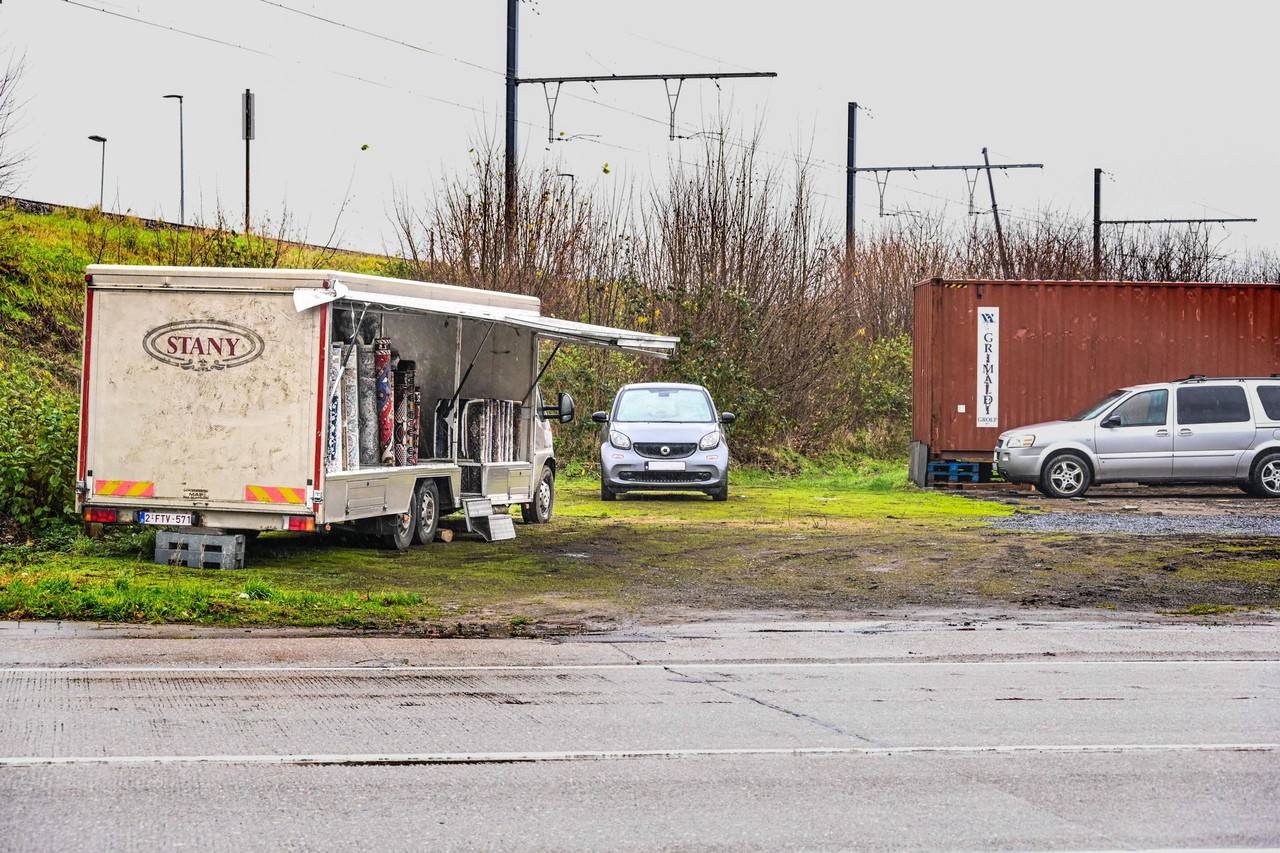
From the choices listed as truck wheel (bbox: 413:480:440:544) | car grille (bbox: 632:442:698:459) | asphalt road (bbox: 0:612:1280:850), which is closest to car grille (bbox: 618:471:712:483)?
car grille (bbox: 632:442:698:459)

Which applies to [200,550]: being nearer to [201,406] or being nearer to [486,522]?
[201,406]

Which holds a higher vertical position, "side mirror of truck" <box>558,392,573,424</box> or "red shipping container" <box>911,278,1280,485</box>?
"red shipping container" <box>911,278,1280,485</box>

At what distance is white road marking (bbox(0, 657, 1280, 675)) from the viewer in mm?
8875

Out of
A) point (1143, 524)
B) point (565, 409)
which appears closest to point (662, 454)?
point (565, 409)

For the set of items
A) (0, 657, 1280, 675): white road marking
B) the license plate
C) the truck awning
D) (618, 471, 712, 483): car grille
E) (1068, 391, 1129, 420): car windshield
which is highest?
the truck awning

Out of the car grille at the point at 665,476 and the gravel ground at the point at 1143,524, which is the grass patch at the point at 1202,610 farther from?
the car grille at the point at 665,476

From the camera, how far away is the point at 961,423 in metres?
25.6

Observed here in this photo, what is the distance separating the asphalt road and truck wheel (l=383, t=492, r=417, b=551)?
4.97m

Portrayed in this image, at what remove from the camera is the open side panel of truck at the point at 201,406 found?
1327 centimetres

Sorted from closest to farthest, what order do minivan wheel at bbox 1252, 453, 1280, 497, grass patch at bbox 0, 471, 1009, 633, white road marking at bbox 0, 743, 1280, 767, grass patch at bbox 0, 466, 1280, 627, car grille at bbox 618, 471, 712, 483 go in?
1. white road marking at bbox 0, 743, 1280, 767
2. grass patch at bbox 0, 471, 1009, 633
3. grass patch at bbox 0, 466, 1280, 627
4. car grille at bbox 618, 471, 712, 483
5. minivan wheel at bbox 1252, 453, 1280, 497

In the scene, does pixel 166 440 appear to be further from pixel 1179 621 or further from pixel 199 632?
pixel 1179 621

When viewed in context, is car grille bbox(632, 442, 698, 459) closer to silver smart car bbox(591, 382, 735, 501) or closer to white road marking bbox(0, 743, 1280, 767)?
silver smart car bbox(591, 382, 735, 501)

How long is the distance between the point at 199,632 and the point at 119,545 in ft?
15.2

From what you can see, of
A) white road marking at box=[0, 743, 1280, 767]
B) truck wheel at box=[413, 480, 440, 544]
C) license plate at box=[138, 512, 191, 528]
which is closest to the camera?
white road marking at box=[0, 743, 1280, 767]
